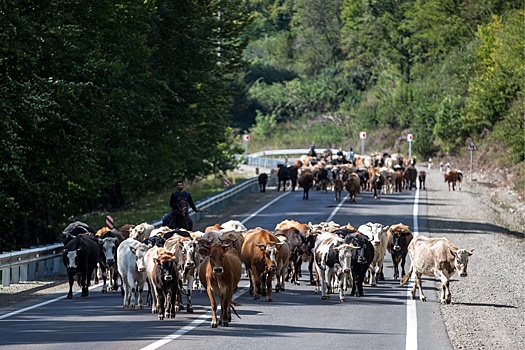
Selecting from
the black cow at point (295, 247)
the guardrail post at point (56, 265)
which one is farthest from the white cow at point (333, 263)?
the guardrail post at point (56, 265)

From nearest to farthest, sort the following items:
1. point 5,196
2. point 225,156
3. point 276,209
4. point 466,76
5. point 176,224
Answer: point 176,224 < point 5,196 < point 276,209 < point 225,156 < point 466,76

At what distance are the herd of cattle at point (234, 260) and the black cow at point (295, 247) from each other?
0.08 feet

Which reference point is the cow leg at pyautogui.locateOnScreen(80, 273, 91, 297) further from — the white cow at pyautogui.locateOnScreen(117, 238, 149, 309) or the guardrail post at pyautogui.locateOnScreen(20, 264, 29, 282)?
the guardrail post at pyautogui.locateOnScreen(20, 264, 29, 282)

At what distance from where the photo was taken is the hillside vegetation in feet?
109

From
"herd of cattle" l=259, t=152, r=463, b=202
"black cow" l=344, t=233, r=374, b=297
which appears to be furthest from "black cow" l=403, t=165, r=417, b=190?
"black cow" l=344, t=233, r=374, b=297

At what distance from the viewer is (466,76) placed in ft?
309

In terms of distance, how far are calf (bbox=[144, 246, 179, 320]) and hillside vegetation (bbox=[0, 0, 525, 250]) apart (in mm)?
11377

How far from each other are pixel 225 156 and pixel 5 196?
31884mm

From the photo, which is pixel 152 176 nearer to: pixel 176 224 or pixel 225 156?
pixel 225 156

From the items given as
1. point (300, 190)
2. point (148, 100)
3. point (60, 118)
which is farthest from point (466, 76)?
point (60, 118)

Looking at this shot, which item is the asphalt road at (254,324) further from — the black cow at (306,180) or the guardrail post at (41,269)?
the black cow at (306,180)

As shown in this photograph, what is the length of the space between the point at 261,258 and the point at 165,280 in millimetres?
3527

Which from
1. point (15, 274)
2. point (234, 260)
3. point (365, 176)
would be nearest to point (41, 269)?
point (15, 274)

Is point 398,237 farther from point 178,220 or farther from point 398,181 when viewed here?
point 398,181
